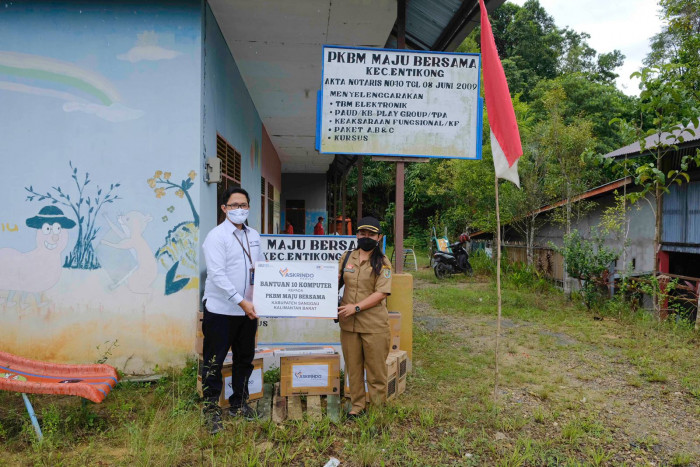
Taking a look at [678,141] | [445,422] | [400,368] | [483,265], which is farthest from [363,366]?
[483,265]

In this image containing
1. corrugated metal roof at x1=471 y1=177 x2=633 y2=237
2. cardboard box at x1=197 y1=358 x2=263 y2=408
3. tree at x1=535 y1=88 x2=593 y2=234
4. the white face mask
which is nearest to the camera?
the white face mask

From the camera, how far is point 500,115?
401 cm

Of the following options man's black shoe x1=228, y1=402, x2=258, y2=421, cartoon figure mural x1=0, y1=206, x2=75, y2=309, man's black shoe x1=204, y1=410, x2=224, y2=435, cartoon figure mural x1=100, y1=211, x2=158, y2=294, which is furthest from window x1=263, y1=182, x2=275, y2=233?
man's black shoe x1=204, y1=410, x2=224, y2=435

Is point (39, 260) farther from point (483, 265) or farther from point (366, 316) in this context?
point (483, 265)

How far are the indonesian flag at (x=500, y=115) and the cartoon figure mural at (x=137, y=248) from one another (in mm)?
3433

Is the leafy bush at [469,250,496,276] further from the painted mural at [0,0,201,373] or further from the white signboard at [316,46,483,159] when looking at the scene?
the painted mural at [0,0,201,373]

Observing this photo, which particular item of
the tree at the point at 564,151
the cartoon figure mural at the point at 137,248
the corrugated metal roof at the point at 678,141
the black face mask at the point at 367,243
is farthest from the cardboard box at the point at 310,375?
the tree at the point at 564,151

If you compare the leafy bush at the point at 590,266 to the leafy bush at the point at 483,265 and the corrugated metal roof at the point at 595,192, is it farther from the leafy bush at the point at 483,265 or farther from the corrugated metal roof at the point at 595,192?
the leafy bush at the point at 483,265

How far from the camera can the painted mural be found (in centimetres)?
460

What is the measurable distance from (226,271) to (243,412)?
1170 mm

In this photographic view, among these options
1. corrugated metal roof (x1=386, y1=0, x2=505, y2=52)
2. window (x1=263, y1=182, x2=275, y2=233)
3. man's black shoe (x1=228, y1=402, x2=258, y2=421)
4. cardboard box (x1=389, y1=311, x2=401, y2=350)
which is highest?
corrugated metal roof (x1=386, y1=0, x2=505, y2=52)

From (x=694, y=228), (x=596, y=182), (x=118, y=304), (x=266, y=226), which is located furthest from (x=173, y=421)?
(x=596, y=182)

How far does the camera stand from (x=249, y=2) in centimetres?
507

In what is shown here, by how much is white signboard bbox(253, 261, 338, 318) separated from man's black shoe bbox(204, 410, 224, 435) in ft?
2.88
